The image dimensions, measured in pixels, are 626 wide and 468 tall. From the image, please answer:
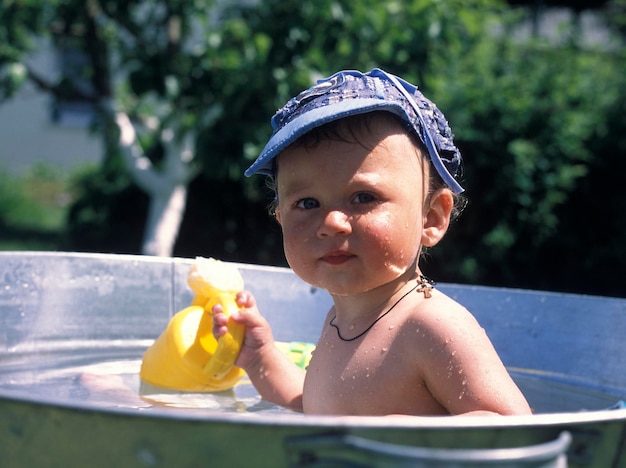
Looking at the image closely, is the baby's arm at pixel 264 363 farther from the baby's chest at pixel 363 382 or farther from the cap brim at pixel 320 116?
→ the cap brim at pixel 320 116

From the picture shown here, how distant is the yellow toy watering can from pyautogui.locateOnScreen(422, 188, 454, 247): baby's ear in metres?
0.58

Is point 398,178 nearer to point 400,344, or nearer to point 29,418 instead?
point 400,344

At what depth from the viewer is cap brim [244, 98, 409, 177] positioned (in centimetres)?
155

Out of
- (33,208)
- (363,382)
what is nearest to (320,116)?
(363,382)

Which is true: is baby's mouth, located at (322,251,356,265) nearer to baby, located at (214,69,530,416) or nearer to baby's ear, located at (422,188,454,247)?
baby, located at (214,69,530,416)

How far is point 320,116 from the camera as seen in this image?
1556 mm

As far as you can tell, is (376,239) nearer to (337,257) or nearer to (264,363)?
(337,257)

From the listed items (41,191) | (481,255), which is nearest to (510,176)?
(481,255)

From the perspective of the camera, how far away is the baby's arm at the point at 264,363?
6.82 feet

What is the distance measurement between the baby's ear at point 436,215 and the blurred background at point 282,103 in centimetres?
256

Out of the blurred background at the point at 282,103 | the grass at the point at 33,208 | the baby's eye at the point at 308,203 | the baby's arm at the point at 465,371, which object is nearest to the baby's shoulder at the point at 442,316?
the baby's arm at the point at 465,371

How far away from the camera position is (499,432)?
1.02 m

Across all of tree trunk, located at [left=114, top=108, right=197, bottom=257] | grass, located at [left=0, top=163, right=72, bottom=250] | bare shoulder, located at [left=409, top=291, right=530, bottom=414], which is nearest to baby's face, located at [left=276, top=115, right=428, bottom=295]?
bare shoulder, located at [left=409, top=291, right=530, bottom=414]

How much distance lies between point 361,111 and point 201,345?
84cm
